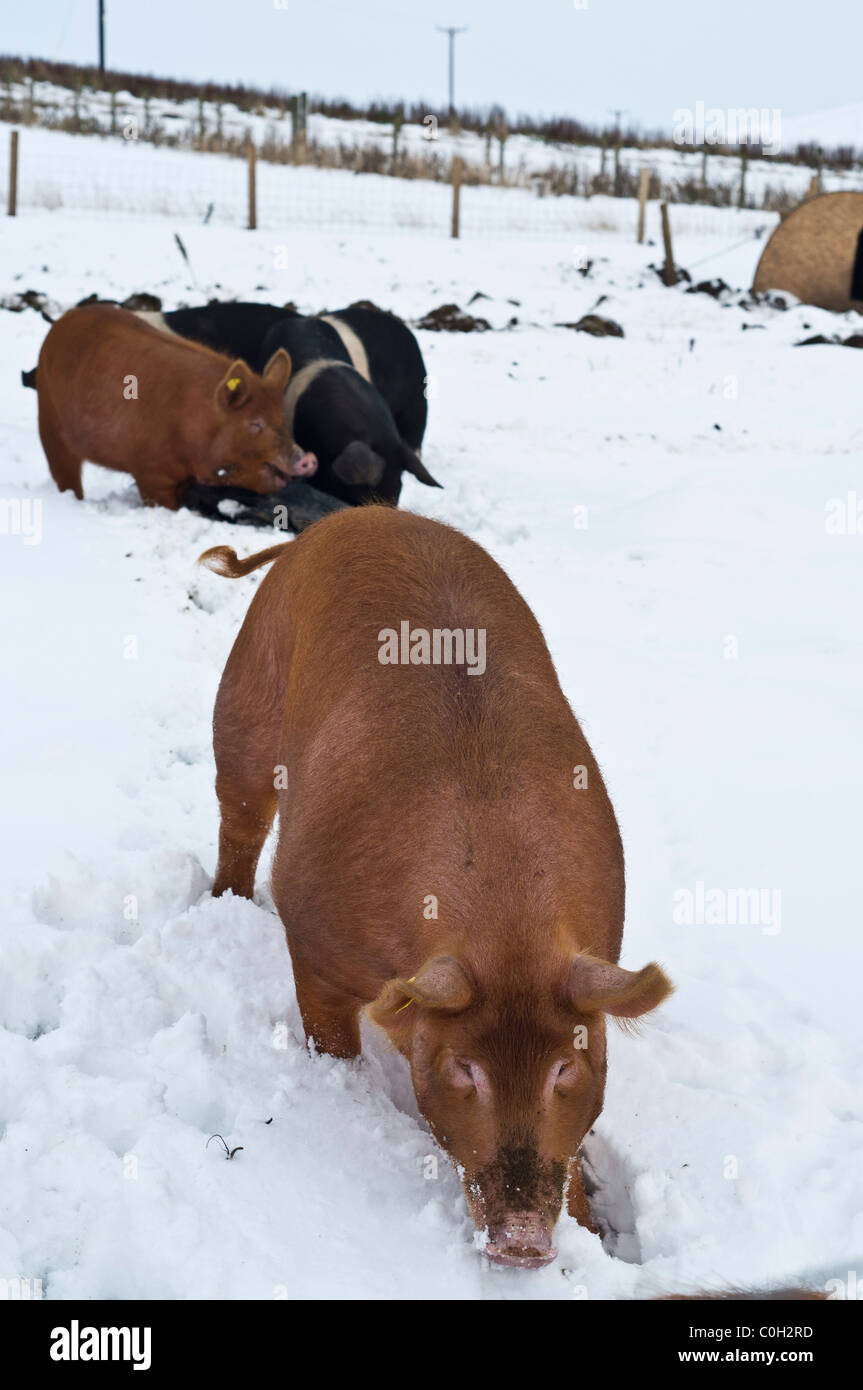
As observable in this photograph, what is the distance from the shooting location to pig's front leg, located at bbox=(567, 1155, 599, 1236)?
8.30 ft

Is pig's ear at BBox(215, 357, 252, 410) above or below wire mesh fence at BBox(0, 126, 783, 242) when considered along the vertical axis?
below

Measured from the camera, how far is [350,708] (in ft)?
8.68

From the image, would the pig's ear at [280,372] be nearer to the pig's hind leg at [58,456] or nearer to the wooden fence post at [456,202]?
the pig's hind leg at [58,456]

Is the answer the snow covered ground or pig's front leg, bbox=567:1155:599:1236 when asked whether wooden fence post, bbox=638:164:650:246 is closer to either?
the snow covered ground

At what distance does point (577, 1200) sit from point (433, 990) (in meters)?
0.85

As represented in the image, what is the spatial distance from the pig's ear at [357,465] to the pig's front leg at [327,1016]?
508cm

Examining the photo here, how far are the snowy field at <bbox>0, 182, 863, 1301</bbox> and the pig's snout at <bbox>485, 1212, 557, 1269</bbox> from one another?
10.7 inches

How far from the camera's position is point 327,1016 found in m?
2.78

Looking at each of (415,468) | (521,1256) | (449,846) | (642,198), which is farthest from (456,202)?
(521,1256)

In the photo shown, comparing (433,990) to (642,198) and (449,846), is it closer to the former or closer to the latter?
(449,846)

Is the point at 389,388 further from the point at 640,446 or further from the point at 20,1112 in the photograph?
the point at 20,1112

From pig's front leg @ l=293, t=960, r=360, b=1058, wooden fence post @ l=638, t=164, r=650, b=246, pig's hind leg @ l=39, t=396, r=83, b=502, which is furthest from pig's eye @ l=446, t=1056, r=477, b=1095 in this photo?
wooden fence post @ l=638, t=164, r=650, b=246

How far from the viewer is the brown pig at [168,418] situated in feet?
24.3

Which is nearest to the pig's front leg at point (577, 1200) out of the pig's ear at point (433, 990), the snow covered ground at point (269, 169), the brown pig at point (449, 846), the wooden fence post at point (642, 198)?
the brown pig at point (449, 846)
